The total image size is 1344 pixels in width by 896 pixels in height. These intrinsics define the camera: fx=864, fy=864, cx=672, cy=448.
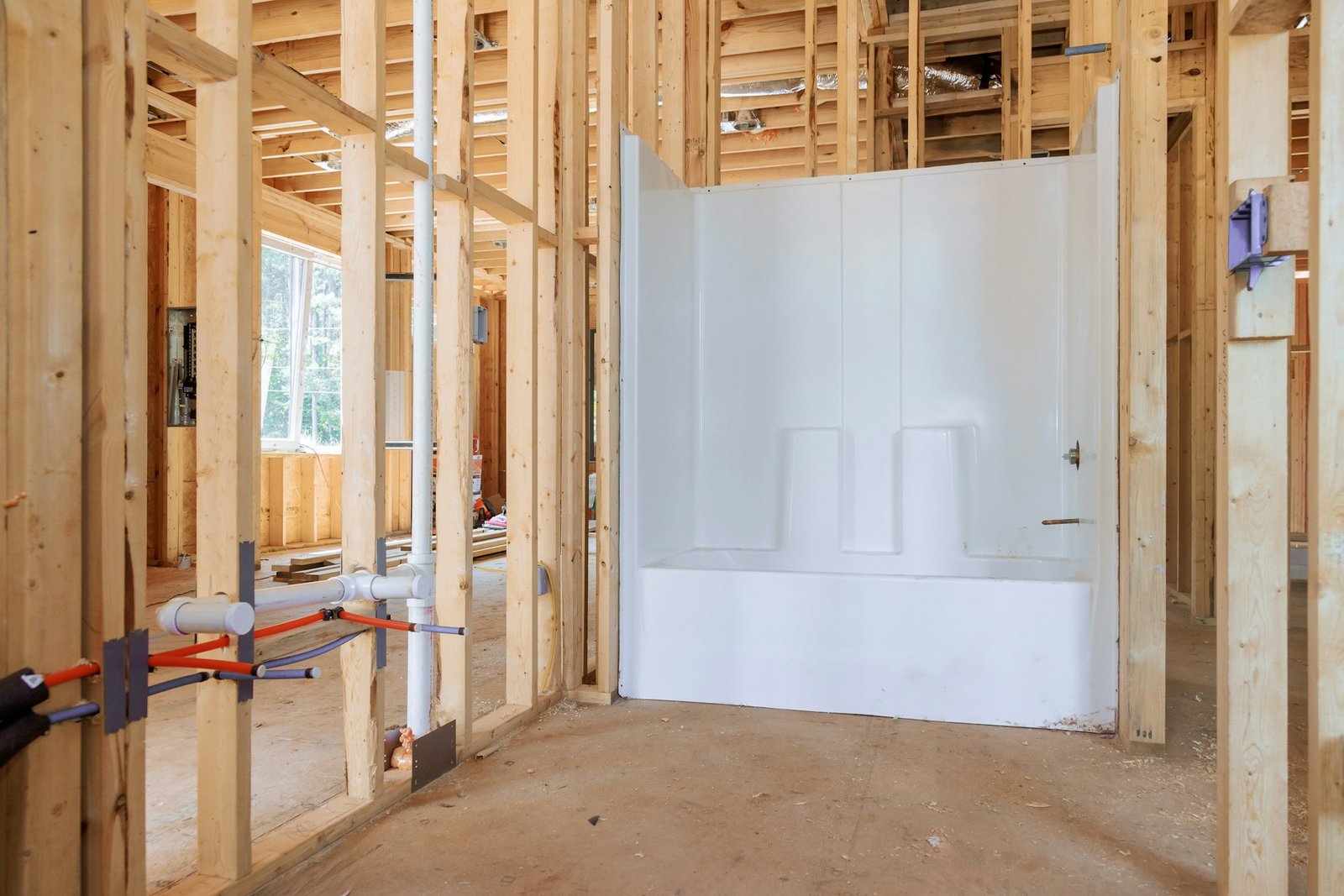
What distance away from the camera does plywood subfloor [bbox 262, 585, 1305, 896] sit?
181 centimetres

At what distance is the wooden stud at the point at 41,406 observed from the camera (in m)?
1.28

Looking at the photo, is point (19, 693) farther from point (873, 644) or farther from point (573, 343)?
point (873, 644)

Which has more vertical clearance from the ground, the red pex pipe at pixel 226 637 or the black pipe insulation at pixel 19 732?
the red pex pipe at pixel 226 637

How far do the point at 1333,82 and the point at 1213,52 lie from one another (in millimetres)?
4024

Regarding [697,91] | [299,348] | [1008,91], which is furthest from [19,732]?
[299,348]

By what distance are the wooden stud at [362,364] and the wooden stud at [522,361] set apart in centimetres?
74

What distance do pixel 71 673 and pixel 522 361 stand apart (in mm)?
1666

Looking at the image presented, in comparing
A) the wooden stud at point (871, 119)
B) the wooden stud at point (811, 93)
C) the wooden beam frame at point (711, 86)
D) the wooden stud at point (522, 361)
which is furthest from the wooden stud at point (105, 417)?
the wooden stud at point (871, 119)

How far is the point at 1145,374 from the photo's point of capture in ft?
8.50

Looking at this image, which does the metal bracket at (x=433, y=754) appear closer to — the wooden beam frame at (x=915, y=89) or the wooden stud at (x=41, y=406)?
the wooden stud at (x=41, y=406)

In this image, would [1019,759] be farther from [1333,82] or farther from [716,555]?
[1333,82]

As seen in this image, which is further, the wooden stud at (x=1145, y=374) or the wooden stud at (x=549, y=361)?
the wooden stud at (x=549, y=361)

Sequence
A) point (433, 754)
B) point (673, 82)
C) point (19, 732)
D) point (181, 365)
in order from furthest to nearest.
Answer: point (181, 365) < point (673, 82) < point (433, 754) < point (19, 732)

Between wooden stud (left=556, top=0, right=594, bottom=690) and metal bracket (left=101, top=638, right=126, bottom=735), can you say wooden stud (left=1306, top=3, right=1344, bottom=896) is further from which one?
wooden stud (left=556, top=0, right=594, bottom=690)
